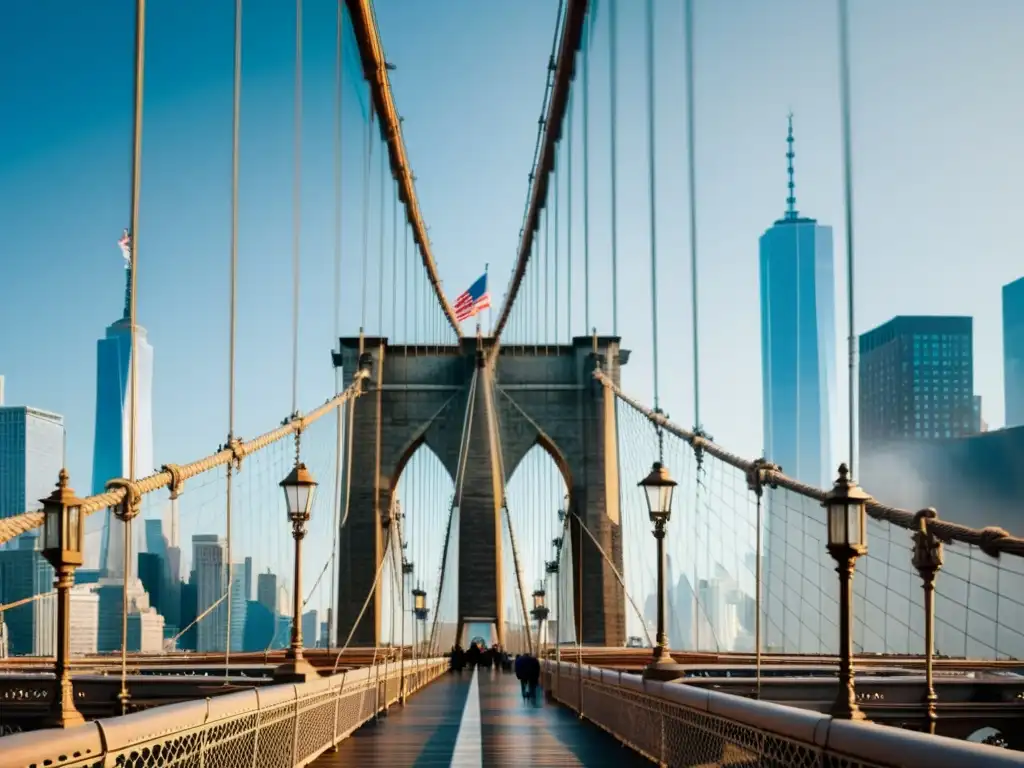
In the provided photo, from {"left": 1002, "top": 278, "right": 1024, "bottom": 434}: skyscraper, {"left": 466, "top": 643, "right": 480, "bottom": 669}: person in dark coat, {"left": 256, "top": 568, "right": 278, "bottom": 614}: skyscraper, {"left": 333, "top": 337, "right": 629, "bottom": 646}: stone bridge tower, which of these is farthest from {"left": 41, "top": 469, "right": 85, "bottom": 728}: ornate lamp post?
{"left": 1002, "top": 278, "right": 1024, "bottom": 434}: skyscraper

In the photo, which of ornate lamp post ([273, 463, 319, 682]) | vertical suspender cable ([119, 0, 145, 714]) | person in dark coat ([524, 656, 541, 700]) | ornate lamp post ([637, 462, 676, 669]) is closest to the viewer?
vertical suspender cable ([119, 0, 145, 714])

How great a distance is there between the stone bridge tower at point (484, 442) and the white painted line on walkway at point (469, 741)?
81.1ft

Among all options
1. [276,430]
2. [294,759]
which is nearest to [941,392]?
[276,430]

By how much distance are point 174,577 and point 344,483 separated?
14905mm

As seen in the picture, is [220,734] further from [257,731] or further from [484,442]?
[484,442]

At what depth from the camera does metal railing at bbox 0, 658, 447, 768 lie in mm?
4430

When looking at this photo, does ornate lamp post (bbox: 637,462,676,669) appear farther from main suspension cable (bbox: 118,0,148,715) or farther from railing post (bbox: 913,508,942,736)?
main suspension cable (bbox: 118,0,148,715)

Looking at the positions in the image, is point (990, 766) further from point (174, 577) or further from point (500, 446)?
point (500, 446)

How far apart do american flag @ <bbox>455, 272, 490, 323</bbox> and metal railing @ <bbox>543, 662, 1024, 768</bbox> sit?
3130 centimetres

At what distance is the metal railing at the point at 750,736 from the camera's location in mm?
4137

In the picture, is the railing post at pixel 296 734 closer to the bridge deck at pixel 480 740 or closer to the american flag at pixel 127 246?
the bridge deck at pixel 480 740

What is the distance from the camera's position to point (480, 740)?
1155cm

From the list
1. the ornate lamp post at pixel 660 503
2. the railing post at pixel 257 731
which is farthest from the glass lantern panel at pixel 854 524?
the ornate lamp post at pixel 660 503

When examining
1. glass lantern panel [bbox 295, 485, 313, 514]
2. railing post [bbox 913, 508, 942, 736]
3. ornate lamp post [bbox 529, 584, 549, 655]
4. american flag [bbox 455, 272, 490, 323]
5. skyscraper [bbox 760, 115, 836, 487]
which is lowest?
ornate lamp post [bbox 529, 584, 549, 655]
